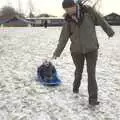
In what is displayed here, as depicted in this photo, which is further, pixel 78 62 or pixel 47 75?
pixel 47 75

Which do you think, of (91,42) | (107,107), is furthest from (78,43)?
(107,107)

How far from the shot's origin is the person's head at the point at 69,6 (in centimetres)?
688

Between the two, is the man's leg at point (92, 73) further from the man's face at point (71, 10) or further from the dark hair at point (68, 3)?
the dark hair at point (68, 3)

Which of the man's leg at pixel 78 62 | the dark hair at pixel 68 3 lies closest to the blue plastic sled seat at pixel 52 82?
the man's leg at pixel 78 62

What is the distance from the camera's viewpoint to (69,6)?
6914mm

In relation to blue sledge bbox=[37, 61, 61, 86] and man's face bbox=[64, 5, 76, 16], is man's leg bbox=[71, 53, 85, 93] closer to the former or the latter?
man's face bbox=[64, 5, 76, 16]

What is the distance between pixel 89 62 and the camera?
7.11 m

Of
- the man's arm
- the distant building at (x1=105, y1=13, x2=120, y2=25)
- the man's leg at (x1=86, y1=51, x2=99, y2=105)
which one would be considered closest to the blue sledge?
the man's arm

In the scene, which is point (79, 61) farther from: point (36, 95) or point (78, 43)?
point (36, 95)

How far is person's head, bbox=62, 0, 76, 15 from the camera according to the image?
6.88 metres

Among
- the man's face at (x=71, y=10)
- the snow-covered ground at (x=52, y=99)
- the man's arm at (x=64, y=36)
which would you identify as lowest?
the snow-covered ground at (x=52, y=99)

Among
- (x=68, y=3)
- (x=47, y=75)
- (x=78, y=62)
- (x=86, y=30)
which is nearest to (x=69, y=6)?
(x=68, y=3)

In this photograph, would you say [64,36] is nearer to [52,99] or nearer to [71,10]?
[71,10]

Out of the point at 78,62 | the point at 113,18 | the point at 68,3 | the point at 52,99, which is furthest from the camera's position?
the point at 113,18
